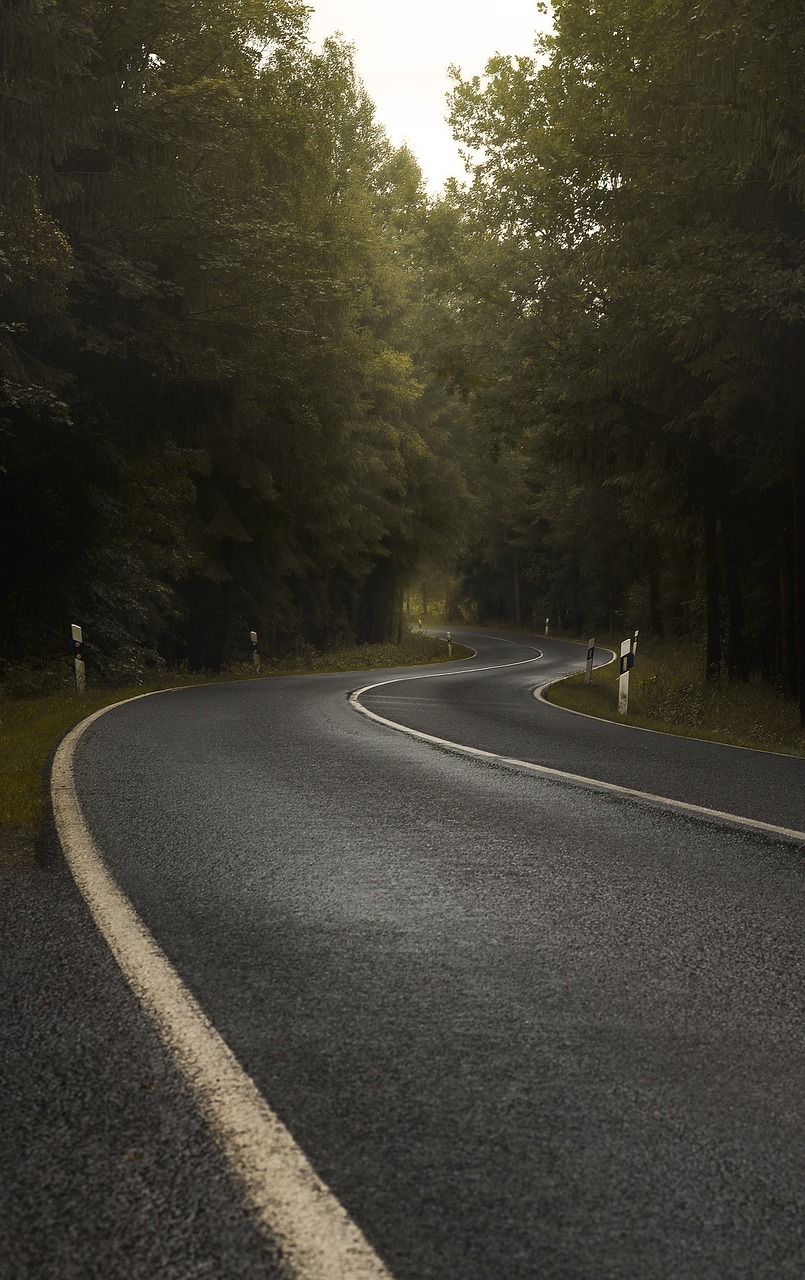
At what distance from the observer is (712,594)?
2267cm

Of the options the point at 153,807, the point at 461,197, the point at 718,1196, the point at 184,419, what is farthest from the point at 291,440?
the point at 718,1196

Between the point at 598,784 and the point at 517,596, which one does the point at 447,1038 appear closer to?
the point at 598,784

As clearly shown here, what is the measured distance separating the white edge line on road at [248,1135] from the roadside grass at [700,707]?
9582 mm

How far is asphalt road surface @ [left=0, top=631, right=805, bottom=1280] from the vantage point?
2193mm

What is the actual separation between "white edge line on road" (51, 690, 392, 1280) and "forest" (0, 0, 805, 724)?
394 inches

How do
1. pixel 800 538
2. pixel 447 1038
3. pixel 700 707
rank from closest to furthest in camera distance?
pixel 447 1038 → pixel 800 538 → pixel 700 707

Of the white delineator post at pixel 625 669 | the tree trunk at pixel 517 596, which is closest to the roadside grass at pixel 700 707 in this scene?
the white delineator post at pixel 625 669

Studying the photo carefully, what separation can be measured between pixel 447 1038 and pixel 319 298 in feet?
54.4

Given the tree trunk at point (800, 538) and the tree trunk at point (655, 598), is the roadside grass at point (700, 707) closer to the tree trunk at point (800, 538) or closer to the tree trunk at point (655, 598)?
the tree trunk at point (800, 538)

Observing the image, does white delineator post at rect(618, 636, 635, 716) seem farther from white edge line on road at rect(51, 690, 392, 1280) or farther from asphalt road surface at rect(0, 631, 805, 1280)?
white edge line on road at rect(51, 690, 392, 1280)

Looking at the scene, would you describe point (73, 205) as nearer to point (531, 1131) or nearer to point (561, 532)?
point (531, 1131)

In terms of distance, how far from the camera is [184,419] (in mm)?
18312

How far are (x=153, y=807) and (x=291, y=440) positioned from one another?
16282 millimetres

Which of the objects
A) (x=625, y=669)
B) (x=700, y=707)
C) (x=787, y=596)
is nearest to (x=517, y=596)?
(x=787, y=596)
